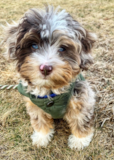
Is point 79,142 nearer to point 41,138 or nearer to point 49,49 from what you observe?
point 41,138

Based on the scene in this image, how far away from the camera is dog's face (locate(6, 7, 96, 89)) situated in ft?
5.57

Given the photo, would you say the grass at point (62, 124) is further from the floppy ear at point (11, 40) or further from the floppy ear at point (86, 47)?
the floppy ear at point (11, 40)

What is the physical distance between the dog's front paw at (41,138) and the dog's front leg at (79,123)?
33cm

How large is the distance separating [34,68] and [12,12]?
254 inches

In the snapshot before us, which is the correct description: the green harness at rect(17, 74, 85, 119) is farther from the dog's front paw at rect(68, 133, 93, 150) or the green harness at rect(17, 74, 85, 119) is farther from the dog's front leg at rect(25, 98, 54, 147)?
the dog's front paw at rect(68, 133, 93, 150)

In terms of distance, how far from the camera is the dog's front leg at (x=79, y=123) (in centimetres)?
238

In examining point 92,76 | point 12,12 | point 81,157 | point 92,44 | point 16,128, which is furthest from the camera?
point 12,12

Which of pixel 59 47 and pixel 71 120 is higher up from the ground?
pixel 59 47

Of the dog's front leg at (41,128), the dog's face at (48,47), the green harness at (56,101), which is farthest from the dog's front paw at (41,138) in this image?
the dog's face at (48,47)

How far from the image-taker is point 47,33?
1688 mm

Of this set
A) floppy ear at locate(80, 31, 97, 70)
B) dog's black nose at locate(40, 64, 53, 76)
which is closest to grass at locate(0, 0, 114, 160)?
floppy ear at locate(80, 31, 97, 70)

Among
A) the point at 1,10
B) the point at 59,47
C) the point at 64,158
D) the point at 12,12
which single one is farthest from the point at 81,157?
the point at 1,10

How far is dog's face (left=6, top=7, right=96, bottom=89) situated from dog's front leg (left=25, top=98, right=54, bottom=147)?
93 centimetres

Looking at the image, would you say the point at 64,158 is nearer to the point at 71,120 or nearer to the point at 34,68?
the point at 71,120
